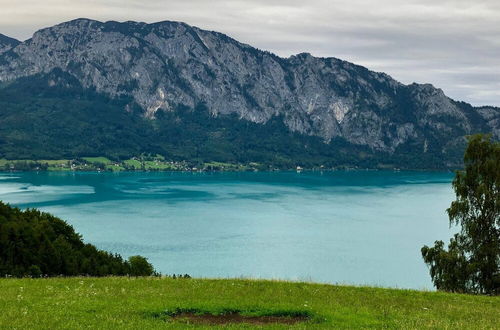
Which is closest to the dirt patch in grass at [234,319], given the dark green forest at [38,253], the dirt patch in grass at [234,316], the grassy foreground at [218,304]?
the dirt patch in grass at [234,316]

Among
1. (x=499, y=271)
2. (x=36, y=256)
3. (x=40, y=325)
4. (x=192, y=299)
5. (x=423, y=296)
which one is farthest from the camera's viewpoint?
(x=36, y=256)

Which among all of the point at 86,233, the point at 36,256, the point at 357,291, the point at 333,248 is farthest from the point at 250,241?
the point at 357,291

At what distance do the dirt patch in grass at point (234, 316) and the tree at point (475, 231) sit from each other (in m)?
25.2

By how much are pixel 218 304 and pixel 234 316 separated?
1.51m

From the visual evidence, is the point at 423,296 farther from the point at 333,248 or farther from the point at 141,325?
the point at 333,248

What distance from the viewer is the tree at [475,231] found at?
41.7 metres

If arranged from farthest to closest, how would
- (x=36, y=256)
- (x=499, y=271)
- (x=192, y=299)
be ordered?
(x=36, y=256)
(x=499, y=271)
(x=192, y=299)

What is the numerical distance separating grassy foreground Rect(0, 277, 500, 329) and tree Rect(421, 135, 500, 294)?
559 inches

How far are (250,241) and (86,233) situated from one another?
53138mm

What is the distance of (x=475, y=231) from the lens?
4288 centimetres

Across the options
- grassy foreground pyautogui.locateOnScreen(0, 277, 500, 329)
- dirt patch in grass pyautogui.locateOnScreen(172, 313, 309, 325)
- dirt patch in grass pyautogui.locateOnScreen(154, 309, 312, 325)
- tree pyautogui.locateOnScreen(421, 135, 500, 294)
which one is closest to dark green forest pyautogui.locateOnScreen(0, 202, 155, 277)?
grassy foreground pyautogui.locateOnScreen(0, 277, 500, 329)

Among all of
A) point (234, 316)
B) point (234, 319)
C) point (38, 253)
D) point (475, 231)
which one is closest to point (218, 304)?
point (234, 316)

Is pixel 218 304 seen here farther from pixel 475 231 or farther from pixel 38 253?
pixel 38 253

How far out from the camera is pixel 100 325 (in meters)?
19.1
